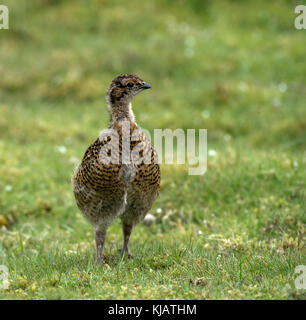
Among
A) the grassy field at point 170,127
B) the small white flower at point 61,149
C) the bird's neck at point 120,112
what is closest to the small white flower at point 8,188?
the grassy field at point 170,127

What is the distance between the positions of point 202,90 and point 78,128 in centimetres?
286

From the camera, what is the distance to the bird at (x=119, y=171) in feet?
16.9

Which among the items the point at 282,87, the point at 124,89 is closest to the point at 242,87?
the point at 282,87

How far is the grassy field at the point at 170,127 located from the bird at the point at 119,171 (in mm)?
489

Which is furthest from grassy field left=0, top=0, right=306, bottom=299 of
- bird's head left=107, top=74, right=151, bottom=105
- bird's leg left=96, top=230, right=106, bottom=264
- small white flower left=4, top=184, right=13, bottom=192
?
bird's head left=107, top=74, right=151, bottom=105

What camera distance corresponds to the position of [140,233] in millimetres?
6895

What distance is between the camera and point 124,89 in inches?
217

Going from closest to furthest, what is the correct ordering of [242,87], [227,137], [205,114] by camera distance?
[227,137]
[205,114]
[242,87]

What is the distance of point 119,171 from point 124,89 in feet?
2.91

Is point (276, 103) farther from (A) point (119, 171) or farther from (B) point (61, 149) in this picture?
(A) point (119, 171)

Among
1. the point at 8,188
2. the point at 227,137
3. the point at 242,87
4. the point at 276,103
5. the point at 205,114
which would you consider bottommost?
the point at 8,188

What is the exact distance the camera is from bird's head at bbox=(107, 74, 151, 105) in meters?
5.49
